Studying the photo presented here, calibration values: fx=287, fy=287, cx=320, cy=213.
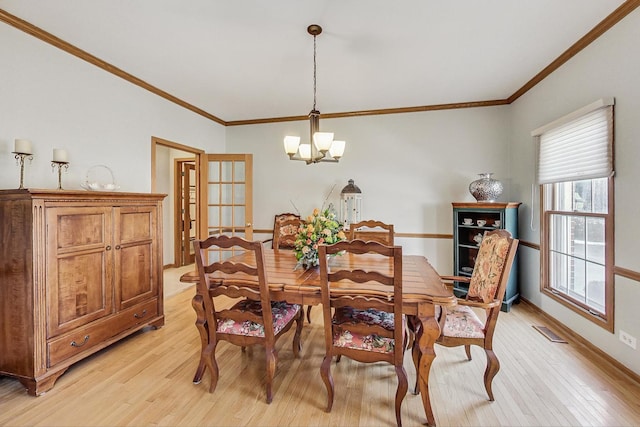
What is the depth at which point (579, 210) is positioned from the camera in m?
2.65

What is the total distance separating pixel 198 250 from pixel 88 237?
45.0 inches

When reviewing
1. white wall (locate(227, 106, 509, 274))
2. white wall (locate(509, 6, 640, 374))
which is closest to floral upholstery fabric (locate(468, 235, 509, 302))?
white wall (locate(509, 6, 640, 374))

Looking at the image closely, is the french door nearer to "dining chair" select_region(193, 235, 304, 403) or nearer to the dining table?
the dining table

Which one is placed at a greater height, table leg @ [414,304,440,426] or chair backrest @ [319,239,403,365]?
chair backrest @ [319,239,403,365]

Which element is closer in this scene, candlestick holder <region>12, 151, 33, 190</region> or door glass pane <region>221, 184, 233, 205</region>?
candlestick holder <region>12, 151, 33, 190</region>

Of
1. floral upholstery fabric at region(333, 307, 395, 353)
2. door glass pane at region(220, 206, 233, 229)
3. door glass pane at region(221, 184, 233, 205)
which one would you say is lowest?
floral upholstery fabric at region(333, 307, 395, 353)

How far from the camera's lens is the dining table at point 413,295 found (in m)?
1.60

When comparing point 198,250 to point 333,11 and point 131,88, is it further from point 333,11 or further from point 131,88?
point 131,88

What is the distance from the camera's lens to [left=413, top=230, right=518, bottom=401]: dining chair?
177cm

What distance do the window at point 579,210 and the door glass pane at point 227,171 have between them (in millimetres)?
3929

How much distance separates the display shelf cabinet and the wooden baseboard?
0.85ft

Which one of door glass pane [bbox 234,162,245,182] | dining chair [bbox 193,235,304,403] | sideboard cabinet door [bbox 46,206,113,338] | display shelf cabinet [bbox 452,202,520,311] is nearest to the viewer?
dining chair [bbox 193,235,304,403]

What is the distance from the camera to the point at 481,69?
2.96 metres

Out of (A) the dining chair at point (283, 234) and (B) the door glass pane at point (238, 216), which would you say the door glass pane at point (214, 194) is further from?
(A) the dining chair at point (283, 234)
